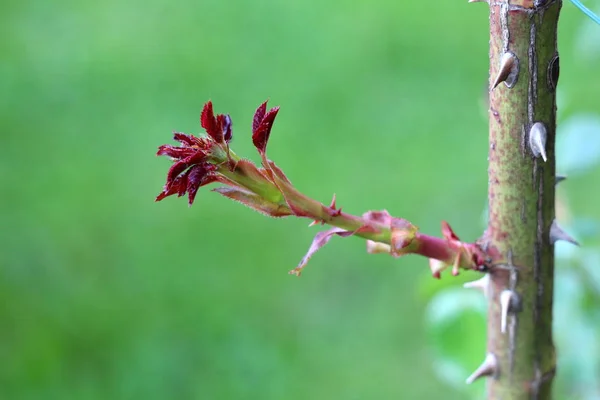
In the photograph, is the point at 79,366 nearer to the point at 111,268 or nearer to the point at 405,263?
the point at 111,268

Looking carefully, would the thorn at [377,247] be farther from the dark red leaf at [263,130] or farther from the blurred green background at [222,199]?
the blurred green background at [222,199]

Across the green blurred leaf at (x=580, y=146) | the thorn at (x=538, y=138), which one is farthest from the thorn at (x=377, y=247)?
the green blurred leaf at (x=580, y=146)

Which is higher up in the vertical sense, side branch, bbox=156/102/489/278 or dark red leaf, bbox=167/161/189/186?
side branch, bbox=156/102/489/278

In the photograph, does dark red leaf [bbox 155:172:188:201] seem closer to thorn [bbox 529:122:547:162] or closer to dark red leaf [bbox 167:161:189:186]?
dark red leaf [bbox 167:161:189:186]

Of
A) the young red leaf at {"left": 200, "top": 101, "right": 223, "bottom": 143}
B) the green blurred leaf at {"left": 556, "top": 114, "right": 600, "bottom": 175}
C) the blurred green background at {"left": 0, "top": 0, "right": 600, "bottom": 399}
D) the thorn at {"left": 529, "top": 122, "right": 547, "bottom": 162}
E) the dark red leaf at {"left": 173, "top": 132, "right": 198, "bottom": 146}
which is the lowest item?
the dark red leaf at {"left": 173, "top": 132, "right": 198, "bottom": 146}

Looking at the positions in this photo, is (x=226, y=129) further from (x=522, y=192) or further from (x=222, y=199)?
(x=222, y=199)

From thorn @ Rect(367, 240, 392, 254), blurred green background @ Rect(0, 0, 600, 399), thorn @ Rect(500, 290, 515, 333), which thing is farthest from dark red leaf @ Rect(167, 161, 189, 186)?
blurred green background @ Rect(0, 0, 600, 399)

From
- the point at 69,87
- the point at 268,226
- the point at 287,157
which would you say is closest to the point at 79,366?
the point at 268,226

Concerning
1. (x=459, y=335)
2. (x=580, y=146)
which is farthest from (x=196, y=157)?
(x=580, y=146)
